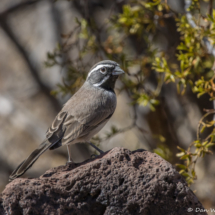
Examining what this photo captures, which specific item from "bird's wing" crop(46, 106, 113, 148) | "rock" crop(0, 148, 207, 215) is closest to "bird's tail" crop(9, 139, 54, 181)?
"bird's wing" crop(46, 106, 113, 148)

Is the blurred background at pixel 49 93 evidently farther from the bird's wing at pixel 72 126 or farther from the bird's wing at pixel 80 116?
the bird's wing at pixel 72 126

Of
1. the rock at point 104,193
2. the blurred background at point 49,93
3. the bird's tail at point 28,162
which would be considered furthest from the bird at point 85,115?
the blurred background at point 49,93

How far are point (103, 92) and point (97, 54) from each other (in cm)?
187

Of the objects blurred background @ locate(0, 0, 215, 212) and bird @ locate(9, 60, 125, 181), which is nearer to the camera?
bird @ locate(9, 60, 125, 181)

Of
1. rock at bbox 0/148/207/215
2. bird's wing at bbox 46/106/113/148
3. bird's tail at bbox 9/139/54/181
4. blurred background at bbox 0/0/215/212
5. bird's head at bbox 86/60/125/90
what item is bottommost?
rock at bbox 0/148/207/215

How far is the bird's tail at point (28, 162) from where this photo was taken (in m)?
4.23

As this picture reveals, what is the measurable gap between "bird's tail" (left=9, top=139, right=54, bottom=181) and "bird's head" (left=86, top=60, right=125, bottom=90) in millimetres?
1433

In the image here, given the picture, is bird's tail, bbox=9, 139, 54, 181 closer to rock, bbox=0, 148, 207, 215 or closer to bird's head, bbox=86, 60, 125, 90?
rock, bbox=0, 148, 207, 215

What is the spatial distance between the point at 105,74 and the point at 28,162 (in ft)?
6.27

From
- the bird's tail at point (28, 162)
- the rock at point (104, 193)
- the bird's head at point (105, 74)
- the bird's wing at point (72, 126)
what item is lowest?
the rock at point (104, 193)

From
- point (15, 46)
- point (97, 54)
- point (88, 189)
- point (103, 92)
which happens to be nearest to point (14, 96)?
point (15, 46)

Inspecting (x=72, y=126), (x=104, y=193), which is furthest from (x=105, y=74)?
(x=104, y=193)

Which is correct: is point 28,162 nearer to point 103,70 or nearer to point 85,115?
point 85,115

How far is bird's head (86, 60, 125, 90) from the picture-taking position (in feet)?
17.3
